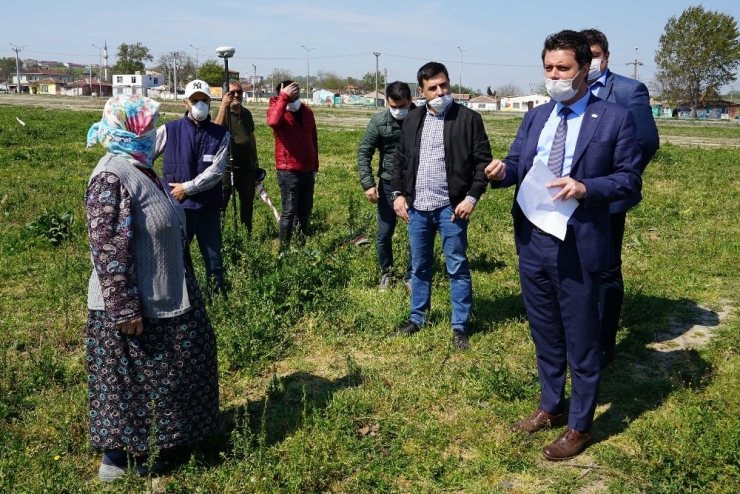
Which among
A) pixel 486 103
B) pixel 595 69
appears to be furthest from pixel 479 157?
pixel 486 103

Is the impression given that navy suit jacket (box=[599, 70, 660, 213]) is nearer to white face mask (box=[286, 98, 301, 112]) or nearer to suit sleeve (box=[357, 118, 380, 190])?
suit sleeve (box=[357, 118, 380, 190])

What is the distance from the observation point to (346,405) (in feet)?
14.0

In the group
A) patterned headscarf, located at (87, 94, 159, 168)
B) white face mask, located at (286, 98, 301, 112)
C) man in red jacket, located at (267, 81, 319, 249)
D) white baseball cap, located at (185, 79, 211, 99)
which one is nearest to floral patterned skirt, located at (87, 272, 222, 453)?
patterned headscarf, located at (87, 94, 159, 168)

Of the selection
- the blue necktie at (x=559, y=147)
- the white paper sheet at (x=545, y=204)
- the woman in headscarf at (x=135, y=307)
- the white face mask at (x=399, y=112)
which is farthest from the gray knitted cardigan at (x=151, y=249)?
the white face mask at (x=399, y=112)

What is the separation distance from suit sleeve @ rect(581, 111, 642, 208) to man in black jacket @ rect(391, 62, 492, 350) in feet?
5.31

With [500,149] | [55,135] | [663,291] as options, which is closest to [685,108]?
Answer: [500,149]

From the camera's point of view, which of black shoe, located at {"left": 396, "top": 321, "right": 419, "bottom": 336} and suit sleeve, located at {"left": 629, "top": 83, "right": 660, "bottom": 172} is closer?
suit sleeve, located at {"left": 629, "top": 83, "right": 660, "bottom": 172}

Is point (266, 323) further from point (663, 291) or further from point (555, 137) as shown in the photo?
point (663, 291)

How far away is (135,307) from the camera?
3.30 meters

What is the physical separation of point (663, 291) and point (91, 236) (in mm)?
5257

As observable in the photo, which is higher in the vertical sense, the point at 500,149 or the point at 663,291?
the point at 500,149

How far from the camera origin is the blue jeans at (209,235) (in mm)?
5762

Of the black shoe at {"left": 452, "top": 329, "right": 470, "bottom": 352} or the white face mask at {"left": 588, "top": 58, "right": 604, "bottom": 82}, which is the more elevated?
the white face mask at {"left": 588, "top": 58, "right": 604, "bottom": 82}

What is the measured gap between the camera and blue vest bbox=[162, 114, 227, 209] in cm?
565
